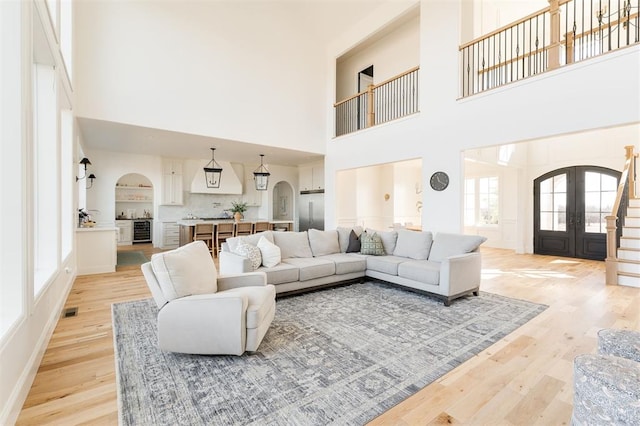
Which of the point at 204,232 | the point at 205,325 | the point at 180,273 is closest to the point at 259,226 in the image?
the point at 204,232

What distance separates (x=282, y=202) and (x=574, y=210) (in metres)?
9.20

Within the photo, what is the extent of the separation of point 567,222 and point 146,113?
31.7 feet

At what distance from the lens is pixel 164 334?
7.97 ft

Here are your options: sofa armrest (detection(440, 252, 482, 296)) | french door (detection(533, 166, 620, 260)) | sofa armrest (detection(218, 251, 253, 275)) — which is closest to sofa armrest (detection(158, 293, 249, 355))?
sofa armrest (detection(218, 251, 253, 275))

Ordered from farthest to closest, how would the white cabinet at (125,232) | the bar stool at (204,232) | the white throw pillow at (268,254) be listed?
the white cabinet at (125,232)
the bar stool at (204,232)
the white throw pillow at (268,254)

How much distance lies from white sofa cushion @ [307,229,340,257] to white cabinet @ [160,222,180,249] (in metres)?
5.88

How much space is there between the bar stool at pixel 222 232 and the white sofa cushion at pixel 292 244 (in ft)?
11.6

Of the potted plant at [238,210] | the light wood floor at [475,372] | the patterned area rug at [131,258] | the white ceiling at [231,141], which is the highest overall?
the white ceiling at [231,141]

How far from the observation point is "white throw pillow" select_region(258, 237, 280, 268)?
4152 mm

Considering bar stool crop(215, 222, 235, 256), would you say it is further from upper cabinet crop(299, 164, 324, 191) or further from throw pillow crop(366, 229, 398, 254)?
throw pillow crop(366, 229, 398, 254)

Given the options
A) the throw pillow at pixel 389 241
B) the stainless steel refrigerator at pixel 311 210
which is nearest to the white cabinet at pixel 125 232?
the stainless steel refrigerator at pixel 311 210

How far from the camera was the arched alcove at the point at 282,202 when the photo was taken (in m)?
12.0

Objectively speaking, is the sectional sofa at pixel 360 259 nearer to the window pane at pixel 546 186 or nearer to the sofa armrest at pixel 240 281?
the sofa armrest at pixel 240 281

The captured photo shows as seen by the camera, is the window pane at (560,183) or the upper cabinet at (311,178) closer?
the window pane at (560,183)
